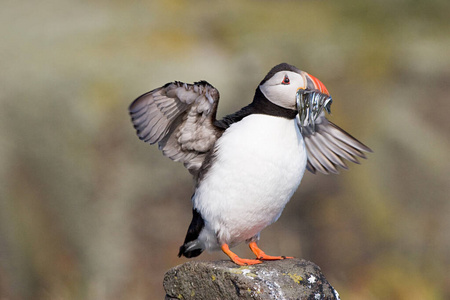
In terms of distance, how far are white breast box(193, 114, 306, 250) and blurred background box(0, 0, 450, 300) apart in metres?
2.92

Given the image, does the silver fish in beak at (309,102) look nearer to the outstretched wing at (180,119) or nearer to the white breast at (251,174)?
the white breast at (251,174)

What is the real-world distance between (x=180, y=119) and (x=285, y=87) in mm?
809

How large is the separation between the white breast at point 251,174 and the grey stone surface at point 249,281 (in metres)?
0.30

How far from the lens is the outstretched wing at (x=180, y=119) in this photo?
4691 millimetres

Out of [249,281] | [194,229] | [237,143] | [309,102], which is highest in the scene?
[309,102]

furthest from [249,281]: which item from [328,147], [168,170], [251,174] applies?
[168,170]

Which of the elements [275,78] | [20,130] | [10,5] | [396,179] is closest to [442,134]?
[396,179]

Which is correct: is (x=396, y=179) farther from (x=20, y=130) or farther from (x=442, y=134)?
(x=20, y=130)

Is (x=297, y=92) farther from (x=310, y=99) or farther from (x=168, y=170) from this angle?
(x=168, y=170)

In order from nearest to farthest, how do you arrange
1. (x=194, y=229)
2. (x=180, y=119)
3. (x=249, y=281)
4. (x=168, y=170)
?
1. (x=249, y=281)
2. (x=180, y=119)
3. (x=194, y=229)
4. (x=168, y=170)

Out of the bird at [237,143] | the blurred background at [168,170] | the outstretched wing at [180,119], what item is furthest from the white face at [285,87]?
the blurred background at [168,170]

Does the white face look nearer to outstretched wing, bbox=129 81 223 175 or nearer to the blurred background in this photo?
outstretched wing, bbox=129 81 223 175

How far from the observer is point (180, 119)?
4.93 m

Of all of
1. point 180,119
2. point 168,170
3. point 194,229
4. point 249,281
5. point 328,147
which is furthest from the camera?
point 168,170
